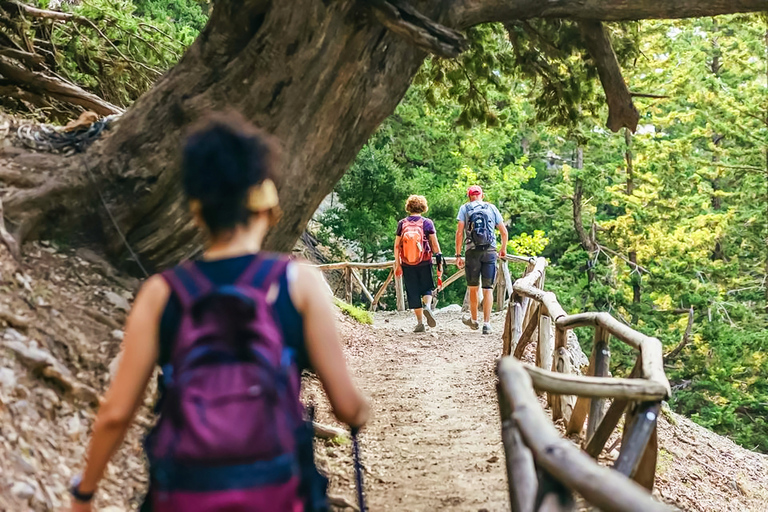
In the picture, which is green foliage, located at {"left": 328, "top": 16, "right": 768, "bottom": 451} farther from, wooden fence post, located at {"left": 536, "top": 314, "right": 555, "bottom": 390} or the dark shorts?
wooden fence post, located at {"left": 536, "top": 314, "right": 555, "bottom": 390}

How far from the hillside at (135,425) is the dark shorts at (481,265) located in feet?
3.37

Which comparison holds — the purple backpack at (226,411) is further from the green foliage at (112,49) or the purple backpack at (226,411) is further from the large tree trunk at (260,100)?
the green foliage at (112,49)

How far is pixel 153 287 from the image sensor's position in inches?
66.9

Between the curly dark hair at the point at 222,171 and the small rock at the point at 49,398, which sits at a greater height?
the curly dark hair at the point at 222,171

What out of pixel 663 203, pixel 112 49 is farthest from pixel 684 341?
pixel 112 49

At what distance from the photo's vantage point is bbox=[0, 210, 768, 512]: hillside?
10.3ft

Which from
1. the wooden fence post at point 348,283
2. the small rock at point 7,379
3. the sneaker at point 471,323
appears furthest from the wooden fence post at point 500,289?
the small rock at point 7,379

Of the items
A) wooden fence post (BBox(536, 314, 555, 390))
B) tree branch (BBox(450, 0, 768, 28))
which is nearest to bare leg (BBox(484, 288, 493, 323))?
wooden fence post (BBox(536, 314, 555, 390))

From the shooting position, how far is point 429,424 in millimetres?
6059

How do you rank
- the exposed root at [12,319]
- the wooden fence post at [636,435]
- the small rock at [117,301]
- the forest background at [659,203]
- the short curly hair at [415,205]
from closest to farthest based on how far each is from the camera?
the wooden fence post at [636,435] < the exposed root at [12,319] < the small rock at [117,301] < the short curly hair at [415,205] < the forest background at [659,203]

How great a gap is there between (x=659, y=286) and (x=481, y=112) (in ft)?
41.8

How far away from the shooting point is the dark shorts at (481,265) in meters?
8.80

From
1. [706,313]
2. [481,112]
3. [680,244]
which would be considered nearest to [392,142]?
[680,244]

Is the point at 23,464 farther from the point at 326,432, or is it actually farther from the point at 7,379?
the point at 326,432
